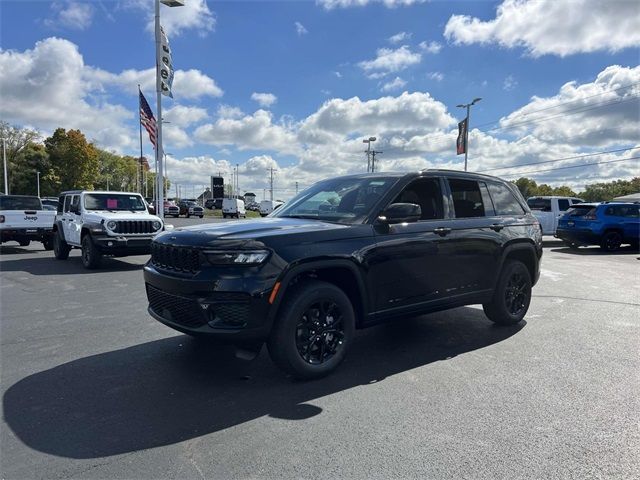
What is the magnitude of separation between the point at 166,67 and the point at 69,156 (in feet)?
198

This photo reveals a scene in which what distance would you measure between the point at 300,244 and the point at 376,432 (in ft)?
5.13

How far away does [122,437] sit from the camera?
3096 millimetres

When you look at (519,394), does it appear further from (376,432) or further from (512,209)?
(512,209)

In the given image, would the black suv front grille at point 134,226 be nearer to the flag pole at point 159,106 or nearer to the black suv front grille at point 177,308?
the flag pole at point 159,106

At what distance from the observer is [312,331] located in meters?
4.07

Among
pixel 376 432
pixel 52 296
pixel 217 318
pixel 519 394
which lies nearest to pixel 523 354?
pixel 519 394

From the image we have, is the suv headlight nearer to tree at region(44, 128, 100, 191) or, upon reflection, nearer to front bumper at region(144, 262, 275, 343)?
front bumper at region(144, 262, 275, 343)

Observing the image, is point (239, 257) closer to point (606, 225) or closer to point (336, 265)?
point (336, 265)

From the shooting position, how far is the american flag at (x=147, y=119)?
68.0ft

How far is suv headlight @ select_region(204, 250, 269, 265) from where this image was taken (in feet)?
12.3

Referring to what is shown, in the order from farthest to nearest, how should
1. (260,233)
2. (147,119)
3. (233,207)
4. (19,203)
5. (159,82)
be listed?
(233,207) < (147,119) < (159,82) < (19,203) < (260,233)

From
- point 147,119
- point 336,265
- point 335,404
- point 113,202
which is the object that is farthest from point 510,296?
point 147,119

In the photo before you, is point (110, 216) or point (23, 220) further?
point (23, 220)

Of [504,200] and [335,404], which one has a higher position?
[504,200]
